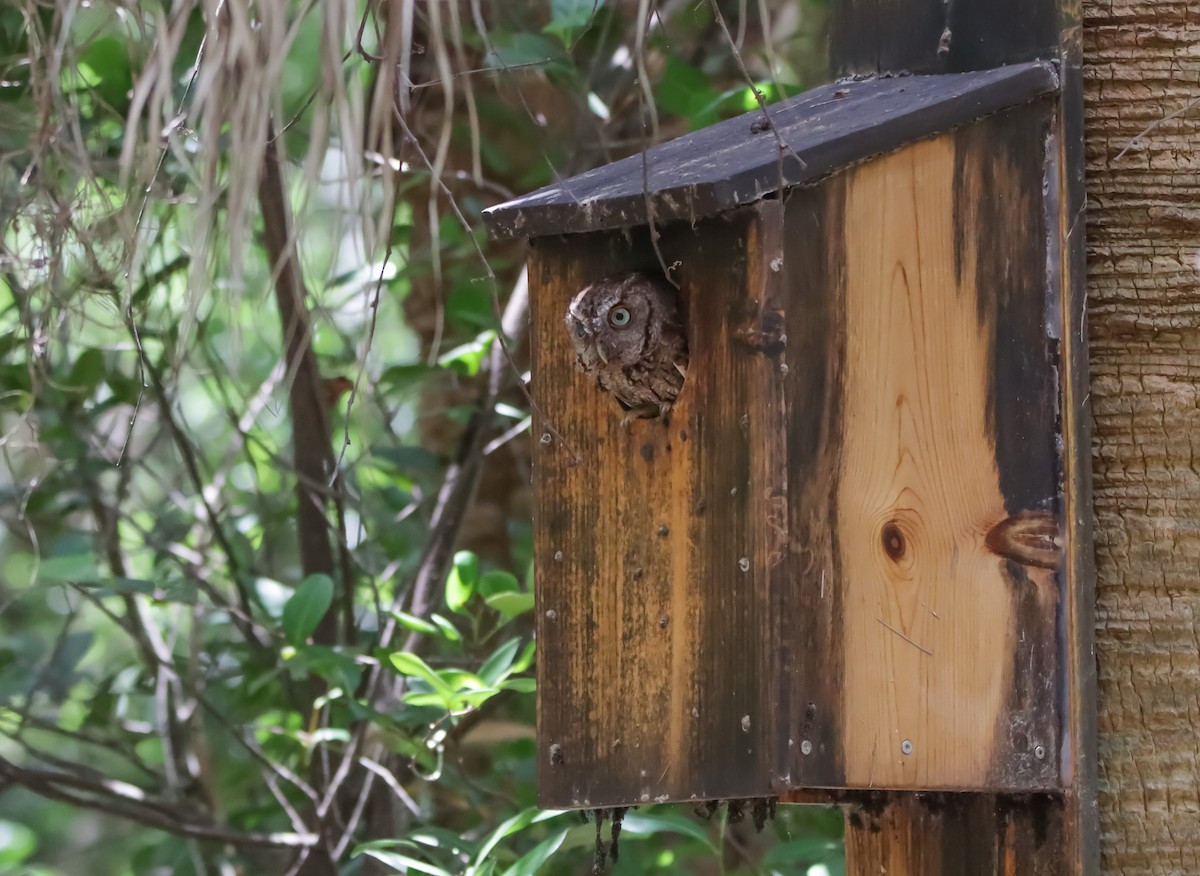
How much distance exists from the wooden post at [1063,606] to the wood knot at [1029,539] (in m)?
0.02

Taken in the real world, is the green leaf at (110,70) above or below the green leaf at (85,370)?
above

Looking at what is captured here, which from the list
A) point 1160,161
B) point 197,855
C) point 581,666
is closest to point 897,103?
point 1160,161

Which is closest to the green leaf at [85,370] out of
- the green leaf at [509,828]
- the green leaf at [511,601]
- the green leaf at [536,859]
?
the green leaf at [511,601]

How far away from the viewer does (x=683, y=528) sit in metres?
1.55

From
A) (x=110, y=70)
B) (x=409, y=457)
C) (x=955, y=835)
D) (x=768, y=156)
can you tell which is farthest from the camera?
(x=409, y=457)

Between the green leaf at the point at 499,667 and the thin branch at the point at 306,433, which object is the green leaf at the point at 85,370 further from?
the green leaf at the point at 499,667

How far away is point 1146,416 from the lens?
1.65 m

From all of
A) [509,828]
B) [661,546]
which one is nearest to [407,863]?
[509,828]

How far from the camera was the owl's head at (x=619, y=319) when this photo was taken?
59.2 inches

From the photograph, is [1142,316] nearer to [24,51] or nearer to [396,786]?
[396,786]

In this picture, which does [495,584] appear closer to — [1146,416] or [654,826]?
[654,826]

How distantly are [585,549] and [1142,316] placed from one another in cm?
69

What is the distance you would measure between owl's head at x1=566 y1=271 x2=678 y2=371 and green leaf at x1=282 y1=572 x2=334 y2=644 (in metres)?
1.03

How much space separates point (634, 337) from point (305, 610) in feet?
3.65
